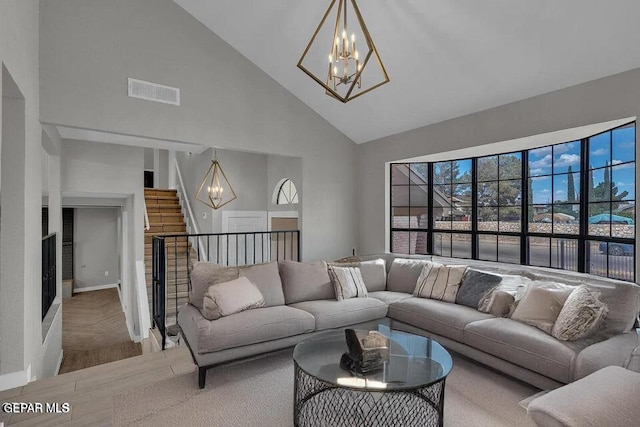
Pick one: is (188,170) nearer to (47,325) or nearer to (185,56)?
(185,56)

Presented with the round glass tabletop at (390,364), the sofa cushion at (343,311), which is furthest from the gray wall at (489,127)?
the round glass tabletop at (390,364)

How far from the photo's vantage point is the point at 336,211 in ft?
17.8

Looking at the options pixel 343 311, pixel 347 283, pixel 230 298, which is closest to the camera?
pixel 230 298

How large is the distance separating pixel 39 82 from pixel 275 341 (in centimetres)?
327

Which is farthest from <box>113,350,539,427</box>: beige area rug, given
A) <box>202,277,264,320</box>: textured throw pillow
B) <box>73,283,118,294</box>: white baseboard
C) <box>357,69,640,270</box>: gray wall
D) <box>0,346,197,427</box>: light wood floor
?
<box>73,283,118,294</box>: white baseboard

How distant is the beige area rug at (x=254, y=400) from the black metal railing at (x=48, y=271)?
188 cm

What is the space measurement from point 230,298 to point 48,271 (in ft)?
8.15

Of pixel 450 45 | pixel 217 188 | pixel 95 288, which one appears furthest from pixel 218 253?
pixel 450 45

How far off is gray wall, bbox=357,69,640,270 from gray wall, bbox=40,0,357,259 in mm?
326

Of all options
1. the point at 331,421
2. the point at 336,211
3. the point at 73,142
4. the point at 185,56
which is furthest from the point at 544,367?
the point at 73,142

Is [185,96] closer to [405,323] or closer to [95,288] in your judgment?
[405,323]

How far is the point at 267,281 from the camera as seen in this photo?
362 cm

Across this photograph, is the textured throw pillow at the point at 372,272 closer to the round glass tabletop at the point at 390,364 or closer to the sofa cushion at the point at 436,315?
the sofa cushion at the point at 436,315

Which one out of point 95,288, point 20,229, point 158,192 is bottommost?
point 95,288
